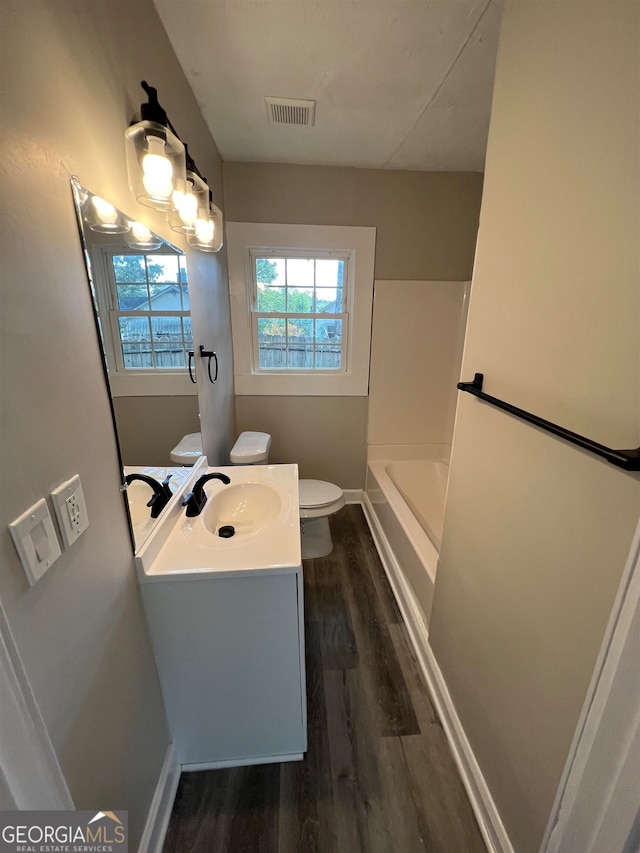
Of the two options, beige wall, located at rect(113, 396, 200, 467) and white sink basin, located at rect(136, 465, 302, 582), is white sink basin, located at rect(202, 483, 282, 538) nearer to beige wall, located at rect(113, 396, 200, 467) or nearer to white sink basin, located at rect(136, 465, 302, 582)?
white sink basin, located at rect(136, 465, 302, 582)

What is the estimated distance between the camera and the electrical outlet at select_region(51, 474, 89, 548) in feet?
2.08

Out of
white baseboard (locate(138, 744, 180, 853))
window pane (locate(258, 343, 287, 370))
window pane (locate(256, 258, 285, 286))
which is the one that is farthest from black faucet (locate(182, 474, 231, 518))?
window pane (locate(256, 258, 285, 286))

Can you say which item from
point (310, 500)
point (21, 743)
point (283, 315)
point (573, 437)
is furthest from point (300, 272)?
point (21, 743)

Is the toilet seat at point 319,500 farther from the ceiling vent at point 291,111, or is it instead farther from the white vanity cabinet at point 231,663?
the ceiling vent at point 291,111

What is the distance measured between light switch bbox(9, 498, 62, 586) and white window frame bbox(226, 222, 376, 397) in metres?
2.04

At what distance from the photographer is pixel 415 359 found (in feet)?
8.64

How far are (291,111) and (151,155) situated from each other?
1106mm

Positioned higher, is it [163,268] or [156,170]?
[156,170]

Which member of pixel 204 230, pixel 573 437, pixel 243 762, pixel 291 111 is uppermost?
pixel 291 111

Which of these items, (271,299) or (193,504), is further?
(271,299)

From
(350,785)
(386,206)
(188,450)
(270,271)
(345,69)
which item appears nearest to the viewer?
(350,785)

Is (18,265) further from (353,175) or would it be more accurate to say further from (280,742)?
(353,175)

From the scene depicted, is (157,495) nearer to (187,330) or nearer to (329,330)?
(187,330)

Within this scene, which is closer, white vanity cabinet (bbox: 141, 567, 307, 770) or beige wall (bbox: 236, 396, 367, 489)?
white vanity cabinet (bbox: 141, 567, 307, 770)
